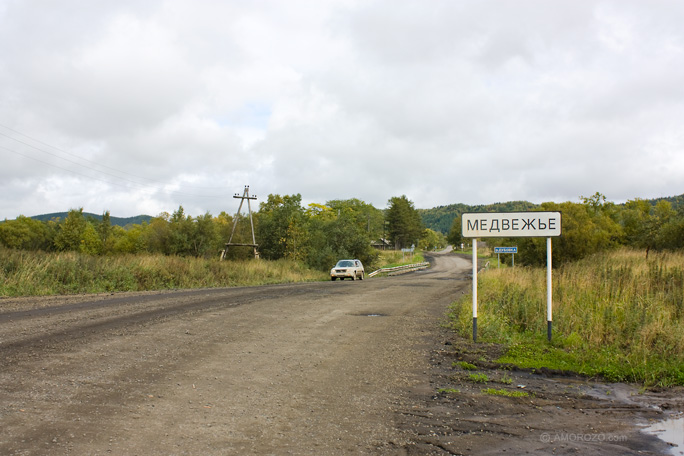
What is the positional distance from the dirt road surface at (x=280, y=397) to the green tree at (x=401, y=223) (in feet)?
423

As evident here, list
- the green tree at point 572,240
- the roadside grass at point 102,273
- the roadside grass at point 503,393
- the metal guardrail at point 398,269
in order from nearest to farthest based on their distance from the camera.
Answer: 1. the roadside grass at point 503,393
2. the roadside grass at point 102,273
3. the green tree at point 572,240
4. the metal guardrail at point 398,269

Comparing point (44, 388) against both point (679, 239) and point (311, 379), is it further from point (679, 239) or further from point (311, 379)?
point (679, 239)

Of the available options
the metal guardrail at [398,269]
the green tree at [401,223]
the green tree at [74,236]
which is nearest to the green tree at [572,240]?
the metal guardrail at [398,269]

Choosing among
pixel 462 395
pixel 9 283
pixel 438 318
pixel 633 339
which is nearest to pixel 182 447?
pixel 462 395

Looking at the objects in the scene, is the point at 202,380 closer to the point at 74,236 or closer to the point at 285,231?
the point at 285,231

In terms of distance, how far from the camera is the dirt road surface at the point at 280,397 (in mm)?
4855

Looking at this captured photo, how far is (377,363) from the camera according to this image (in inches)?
332

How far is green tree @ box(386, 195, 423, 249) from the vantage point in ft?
458

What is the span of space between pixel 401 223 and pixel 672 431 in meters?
134

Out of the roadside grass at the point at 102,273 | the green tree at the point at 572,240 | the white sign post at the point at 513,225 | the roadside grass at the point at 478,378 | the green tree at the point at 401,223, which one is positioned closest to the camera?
the roadside grass at the point at 478,378

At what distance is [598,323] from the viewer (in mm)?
10305

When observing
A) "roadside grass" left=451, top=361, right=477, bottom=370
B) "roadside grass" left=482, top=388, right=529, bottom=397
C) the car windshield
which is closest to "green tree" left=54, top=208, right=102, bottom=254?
the car windshield

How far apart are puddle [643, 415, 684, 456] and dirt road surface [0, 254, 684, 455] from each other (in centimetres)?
13

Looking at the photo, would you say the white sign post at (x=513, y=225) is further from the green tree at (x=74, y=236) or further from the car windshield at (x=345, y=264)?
the green tree at (x=74, y=236)
